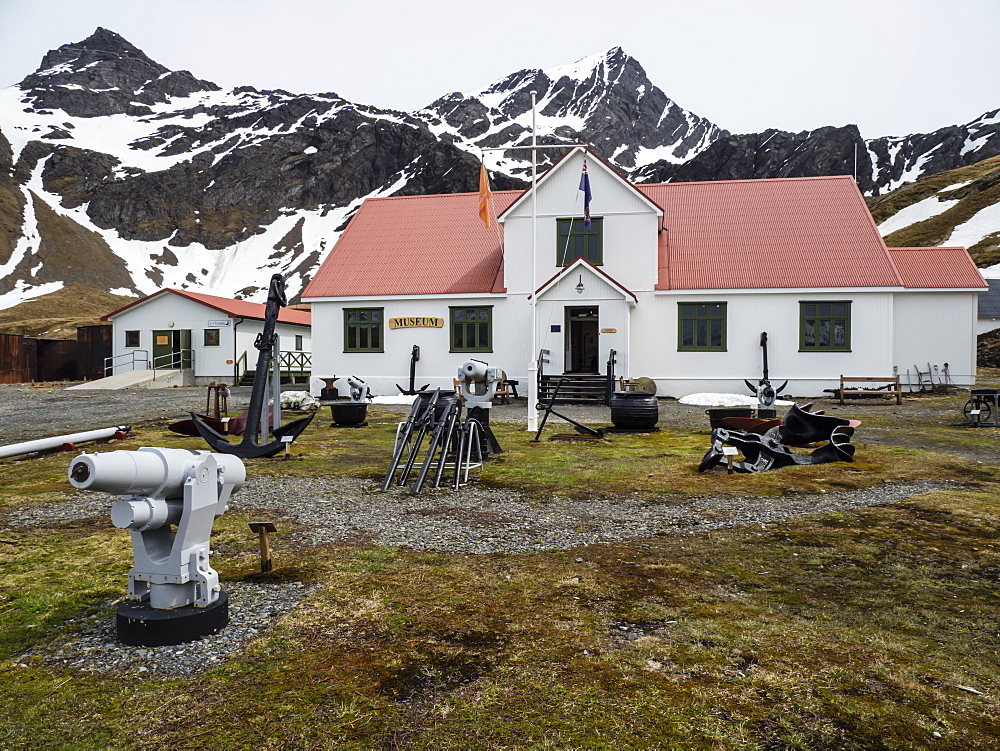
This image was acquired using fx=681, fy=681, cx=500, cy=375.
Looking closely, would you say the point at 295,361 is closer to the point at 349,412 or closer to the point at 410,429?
the point at 349,412

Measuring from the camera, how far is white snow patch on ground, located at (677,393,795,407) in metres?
21.1

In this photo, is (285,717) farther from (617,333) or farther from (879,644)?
(617,333)

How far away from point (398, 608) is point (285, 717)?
4.67 ft

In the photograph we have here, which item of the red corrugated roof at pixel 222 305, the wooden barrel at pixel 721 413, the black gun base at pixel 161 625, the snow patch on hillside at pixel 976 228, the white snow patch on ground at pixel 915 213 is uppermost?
the white snow patch on ground at pixel 915 213

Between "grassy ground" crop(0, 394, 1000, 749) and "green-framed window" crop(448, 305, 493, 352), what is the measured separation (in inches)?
729

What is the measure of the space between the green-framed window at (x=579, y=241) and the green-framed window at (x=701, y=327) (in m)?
3.50

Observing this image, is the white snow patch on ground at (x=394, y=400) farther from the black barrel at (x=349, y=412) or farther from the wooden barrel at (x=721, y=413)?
the wooden barrel at (x=721, y=413)

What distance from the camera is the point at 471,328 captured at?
25172 mm

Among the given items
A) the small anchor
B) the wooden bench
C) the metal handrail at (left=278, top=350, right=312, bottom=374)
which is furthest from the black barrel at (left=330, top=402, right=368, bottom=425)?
the metal handrail at (left=278, top=350, right=312, bottom=374)

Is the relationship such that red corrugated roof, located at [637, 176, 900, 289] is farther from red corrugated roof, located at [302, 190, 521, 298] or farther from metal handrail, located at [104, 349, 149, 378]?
metal handrail, located at [104, 349, 149, 378]

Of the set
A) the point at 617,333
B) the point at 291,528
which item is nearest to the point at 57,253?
the point at 617,333

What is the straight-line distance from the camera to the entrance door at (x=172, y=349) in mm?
35719

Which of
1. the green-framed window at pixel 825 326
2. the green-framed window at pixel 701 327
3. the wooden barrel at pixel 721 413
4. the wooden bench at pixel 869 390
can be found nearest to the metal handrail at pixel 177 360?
the green-framed window at pixel 701 327

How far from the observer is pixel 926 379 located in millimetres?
24984
